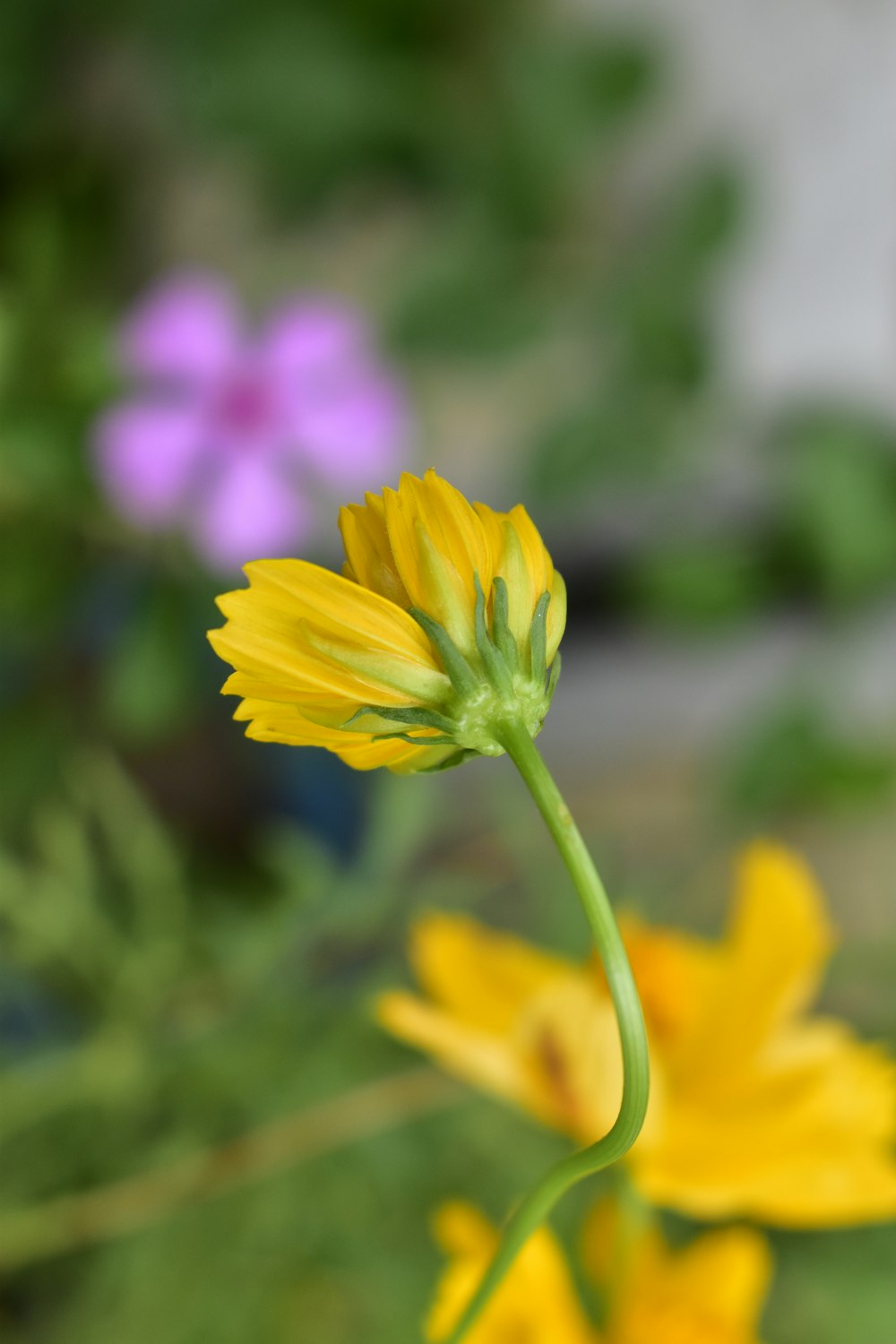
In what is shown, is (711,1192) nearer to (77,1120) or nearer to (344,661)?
(344,661)

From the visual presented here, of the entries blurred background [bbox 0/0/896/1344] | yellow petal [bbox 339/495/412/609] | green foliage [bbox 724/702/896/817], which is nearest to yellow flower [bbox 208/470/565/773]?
yellow petal [bbox 339/495/412/609]

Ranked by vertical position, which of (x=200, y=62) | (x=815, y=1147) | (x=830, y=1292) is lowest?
(x=830, y=1292)

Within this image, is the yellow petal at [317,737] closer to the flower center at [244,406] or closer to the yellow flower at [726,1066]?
the yellow flower at [726,1066]

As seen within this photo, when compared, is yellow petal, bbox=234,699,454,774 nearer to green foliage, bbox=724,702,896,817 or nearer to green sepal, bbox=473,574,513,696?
green sepal, bbox=473,574,513,696

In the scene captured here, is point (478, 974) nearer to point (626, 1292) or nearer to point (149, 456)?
point (626, 1292)

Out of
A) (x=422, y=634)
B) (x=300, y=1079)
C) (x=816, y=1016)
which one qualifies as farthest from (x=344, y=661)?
(x=816, y=1016)

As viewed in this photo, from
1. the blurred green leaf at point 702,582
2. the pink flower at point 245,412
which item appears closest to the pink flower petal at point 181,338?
the pink flower at point 245,412

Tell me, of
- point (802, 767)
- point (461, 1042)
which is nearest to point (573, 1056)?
point (461, 1042)
